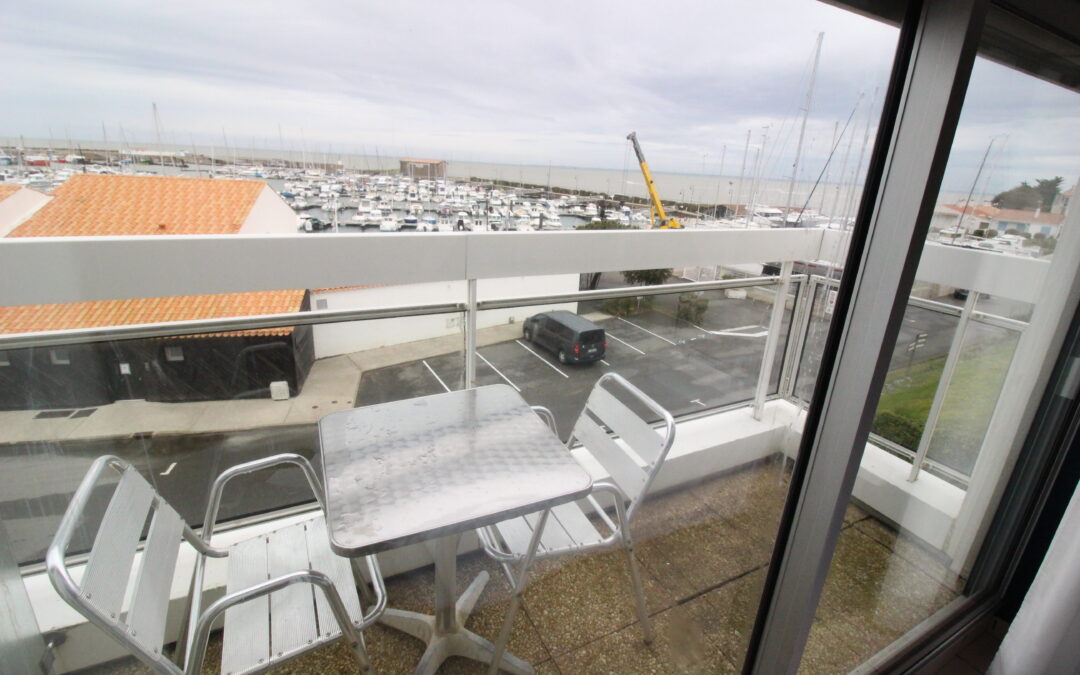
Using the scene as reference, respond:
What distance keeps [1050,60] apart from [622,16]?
1089 mm

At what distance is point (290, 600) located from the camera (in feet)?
4.56

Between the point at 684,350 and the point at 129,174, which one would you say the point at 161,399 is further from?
the point at 684,350

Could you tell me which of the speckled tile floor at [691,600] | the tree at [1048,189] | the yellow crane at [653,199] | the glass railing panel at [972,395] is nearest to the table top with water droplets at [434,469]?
the speckled tile floor at [691,600]

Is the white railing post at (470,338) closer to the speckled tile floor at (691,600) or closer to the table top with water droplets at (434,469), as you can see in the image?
the table top with water droplets at (434,469)

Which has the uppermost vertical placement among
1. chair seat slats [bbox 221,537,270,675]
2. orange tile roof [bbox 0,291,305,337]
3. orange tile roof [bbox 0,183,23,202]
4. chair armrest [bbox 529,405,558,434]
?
orange tile roof [bbox 0,183,23,202]

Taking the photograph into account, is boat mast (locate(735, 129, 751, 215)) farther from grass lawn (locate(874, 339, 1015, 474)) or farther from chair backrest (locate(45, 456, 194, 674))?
chair backrest (locate(45, 456, 194, 674))

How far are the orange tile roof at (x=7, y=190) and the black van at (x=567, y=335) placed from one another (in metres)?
1.60

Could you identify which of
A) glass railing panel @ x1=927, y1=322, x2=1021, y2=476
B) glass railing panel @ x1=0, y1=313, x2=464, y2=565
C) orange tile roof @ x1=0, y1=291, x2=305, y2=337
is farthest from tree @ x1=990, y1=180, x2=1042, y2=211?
orange tile roof @ x1=0, y1=291, x2=305, y2=337

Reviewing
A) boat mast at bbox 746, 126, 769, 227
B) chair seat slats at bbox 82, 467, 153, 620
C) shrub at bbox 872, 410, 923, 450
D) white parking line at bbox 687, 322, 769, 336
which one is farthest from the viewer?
white parking line at bbox 687, 322, 769, 336

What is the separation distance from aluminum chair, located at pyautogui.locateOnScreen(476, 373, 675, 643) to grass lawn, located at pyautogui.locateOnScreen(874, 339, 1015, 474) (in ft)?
2.46

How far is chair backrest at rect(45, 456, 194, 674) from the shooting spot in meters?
0.88

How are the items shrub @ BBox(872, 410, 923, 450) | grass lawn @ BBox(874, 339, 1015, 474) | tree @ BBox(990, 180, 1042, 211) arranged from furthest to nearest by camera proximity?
grass lawn @ BBox(874, 339, 1015, 474)
tree @ BBox(990, 180, 1042, 211)
shrub @ BBox(872, 410, 923, 450)

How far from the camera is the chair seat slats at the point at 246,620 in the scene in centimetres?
123

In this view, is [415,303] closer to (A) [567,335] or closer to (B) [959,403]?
(A) [567,335]
